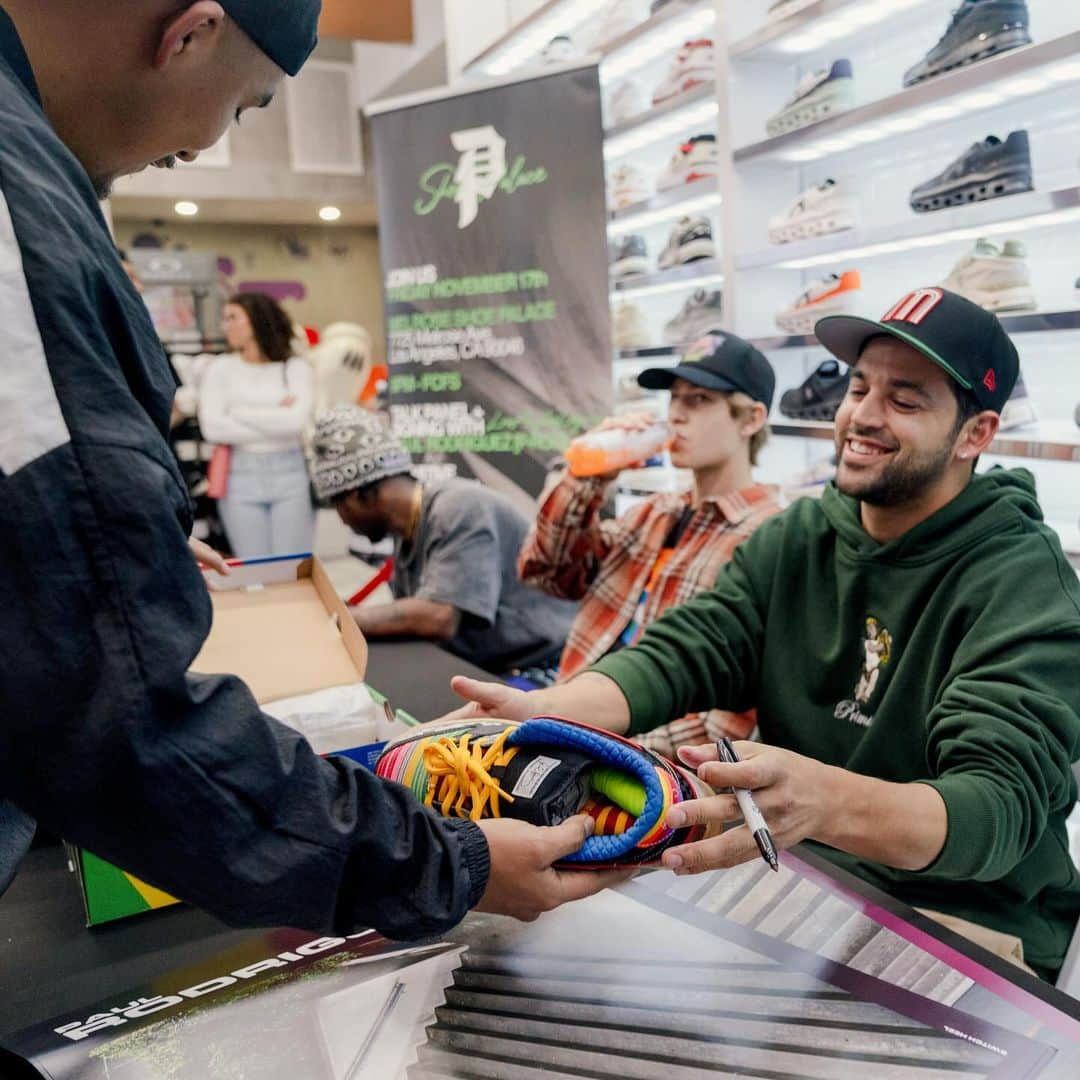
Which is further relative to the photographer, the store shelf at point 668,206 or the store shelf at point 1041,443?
the store shelf at point 668,206

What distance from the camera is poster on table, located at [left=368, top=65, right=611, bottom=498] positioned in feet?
12.5

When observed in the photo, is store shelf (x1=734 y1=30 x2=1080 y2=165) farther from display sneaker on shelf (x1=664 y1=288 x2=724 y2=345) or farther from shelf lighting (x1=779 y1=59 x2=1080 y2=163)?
display sneaker on shelf (x1=664 y1=288 x2=724 y2=345)

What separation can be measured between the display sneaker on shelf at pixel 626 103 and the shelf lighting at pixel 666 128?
0.20ft

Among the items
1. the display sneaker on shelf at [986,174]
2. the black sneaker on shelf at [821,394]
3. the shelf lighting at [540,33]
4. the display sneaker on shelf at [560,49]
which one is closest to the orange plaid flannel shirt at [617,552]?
the black sneaker on shelf at [821,394]

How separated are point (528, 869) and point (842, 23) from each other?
Result: 296 cm

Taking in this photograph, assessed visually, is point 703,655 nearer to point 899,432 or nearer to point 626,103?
point 899,432

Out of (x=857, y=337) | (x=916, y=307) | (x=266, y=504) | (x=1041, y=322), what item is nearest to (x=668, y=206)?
(x=1041, y=322)

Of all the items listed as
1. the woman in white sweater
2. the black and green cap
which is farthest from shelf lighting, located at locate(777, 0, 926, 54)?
the woman in white sweater

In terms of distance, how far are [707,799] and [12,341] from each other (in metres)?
0.72

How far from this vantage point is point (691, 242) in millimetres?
3639

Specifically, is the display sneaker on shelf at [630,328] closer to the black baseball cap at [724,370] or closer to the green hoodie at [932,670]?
the black baseball cap at [724,370]

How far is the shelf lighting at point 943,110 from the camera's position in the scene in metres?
2.50

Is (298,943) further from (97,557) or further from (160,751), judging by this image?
(97,557)

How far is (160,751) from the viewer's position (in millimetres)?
638
